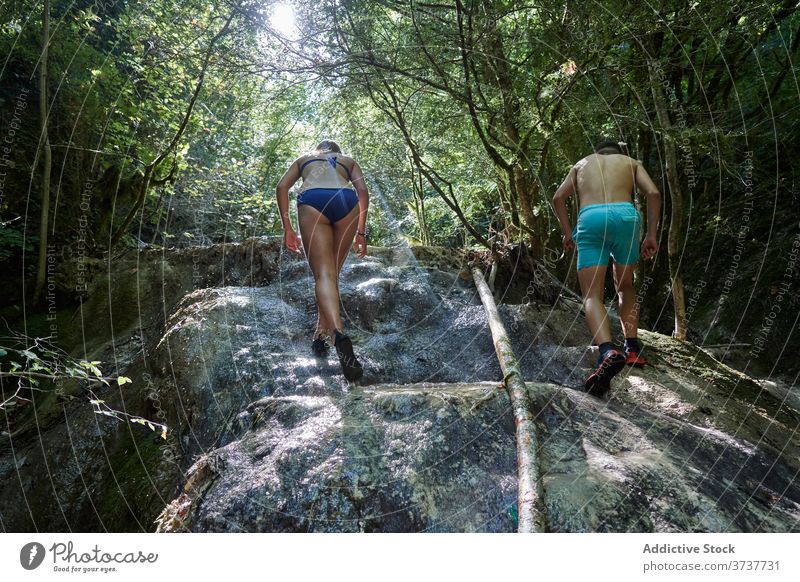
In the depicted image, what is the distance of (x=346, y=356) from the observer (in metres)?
3.26

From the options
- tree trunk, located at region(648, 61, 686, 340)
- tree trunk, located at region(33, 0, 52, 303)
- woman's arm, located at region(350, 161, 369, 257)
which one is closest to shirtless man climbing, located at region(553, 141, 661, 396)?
tree trunk, located at region(648, 61, 686, 340)

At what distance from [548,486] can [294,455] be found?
4.07 ft

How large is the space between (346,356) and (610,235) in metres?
2.25

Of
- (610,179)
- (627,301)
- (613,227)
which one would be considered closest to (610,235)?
(613,227)

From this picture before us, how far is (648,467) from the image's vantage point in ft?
7.43

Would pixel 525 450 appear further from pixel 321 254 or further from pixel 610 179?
pixel 610 179

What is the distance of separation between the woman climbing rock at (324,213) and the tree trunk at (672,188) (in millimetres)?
3354

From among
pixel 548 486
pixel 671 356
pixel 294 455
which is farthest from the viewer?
pixel 671 356

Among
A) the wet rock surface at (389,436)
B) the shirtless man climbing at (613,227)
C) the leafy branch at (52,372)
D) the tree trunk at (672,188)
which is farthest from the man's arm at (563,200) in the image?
the leafy branch at (52,372)

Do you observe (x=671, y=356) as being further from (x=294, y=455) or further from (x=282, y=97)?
(x=282, y=97)

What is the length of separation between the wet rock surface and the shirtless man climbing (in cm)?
60

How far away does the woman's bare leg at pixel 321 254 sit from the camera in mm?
3492

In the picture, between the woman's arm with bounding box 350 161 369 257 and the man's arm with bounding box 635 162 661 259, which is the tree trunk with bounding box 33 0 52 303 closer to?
the woman's arm with bounding box 350 161 369 257
